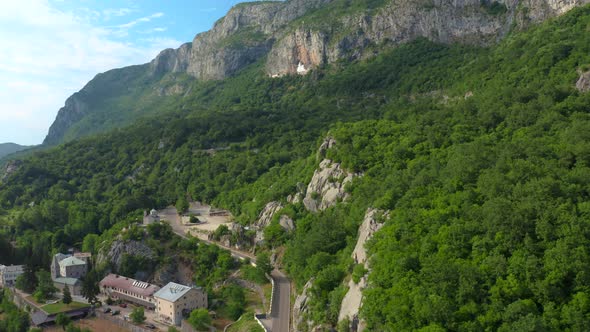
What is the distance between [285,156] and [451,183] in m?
52.3

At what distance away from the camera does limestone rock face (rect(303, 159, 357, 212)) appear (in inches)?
2018

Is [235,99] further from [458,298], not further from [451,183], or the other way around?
[458,298]

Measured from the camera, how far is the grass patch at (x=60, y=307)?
52406 mm

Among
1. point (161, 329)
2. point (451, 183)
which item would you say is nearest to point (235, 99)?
point (161, 329)

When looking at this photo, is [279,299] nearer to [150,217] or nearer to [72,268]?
[150,217]

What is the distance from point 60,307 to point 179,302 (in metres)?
15.7

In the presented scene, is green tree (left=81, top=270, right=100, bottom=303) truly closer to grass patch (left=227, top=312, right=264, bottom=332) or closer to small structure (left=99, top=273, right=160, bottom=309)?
small structure (left=99, top=273, right=160, bottom=309)

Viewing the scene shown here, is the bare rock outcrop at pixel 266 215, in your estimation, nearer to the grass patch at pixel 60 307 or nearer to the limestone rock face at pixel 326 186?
the limestone rock face at pixel 326 186

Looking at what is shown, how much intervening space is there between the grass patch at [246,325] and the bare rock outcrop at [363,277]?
333 inches

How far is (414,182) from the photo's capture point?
38438 millimetres

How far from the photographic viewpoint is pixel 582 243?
2544 centimetres

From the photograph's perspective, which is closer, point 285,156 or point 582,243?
point 582,243

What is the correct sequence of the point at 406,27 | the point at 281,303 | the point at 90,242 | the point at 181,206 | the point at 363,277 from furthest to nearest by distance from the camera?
the point at 406,27 < the point at 181,206 < the point at 90,242 < the point at 281,303 < the point at 363,277

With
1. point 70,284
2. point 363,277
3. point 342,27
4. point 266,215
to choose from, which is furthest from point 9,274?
point 342,27
